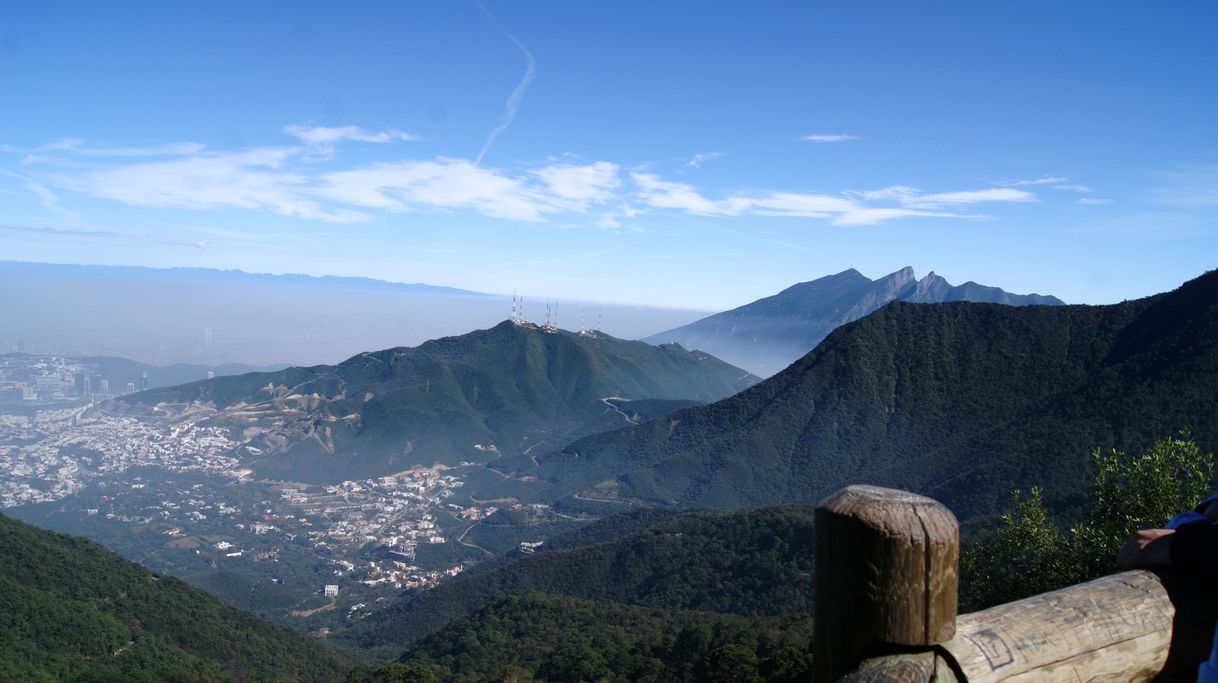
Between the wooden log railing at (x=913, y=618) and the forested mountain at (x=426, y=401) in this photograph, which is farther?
the forested mountain at (x=426, y=401)

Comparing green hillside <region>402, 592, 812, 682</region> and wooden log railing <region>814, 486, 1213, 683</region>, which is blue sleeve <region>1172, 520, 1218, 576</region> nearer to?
wooden log railing <region>814, 486, 1213, 683</region>

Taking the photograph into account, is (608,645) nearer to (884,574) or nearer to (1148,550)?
(1148,550)

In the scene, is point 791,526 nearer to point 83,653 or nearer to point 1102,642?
point 83,653

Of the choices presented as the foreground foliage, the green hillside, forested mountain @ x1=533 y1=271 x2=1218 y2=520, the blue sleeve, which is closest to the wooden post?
the blue sleeve

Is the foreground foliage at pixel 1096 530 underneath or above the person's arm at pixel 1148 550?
underneath

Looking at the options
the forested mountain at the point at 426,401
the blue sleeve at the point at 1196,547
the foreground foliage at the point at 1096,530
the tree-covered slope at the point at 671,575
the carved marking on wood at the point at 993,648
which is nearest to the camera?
the carved marking on wood at the point at 993,648

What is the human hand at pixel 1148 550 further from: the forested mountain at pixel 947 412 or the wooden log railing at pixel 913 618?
the forested mountain at pixel 947 412

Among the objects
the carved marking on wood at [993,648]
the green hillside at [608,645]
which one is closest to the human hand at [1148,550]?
the carved marking on wood at [993,648]

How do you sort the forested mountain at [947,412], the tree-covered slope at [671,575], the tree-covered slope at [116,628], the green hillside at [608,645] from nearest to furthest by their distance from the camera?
1. the green hillside at [608,645]
2. the tree-covered slope at [116,628]
3. the tree-covered slope at [671,575]
4. the forested mountain at [947,412]
